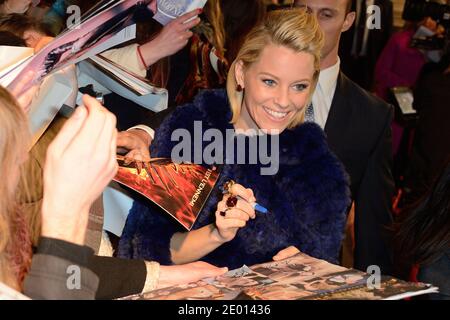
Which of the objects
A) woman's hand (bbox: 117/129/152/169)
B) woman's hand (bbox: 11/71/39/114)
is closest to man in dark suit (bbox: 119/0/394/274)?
woman's hand (bbox: 117/129/152/169)

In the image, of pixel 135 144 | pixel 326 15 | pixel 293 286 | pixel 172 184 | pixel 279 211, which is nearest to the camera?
pixel 293 286

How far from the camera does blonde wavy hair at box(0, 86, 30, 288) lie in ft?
4.03

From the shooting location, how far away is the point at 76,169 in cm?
115

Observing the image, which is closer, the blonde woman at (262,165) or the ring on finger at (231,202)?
the ring on finger at (231,202)

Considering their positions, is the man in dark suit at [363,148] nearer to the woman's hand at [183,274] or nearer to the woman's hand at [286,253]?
the woman's hand at [286,253]

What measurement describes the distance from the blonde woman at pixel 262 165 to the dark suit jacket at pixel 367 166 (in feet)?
1.09

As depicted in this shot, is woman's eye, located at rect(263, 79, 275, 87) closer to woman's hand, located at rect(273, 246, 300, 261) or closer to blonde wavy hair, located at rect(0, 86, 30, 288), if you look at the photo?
woman's hand, located at rect(273, 246, 300, 261)

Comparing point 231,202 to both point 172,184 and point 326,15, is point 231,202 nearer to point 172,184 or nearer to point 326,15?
point 172,184

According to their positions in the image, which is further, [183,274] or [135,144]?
[135,144]

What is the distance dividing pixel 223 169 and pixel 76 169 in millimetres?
863

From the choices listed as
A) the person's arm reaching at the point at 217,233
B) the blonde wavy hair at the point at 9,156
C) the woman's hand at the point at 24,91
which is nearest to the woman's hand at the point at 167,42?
the person's arm reaching at the point at 217,233

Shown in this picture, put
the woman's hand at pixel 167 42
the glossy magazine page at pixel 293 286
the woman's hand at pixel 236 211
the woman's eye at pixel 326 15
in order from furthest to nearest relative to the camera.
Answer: the woman's hand at pixel 167 42 → the woman's eye at pixel 326 15 → the woman's hand at pixel 236 211 → the glossy magazine page at pixel 293 286

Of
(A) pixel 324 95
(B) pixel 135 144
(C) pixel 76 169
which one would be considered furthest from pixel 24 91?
(A) pixel 324 95

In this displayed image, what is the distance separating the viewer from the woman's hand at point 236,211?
5.65ft
